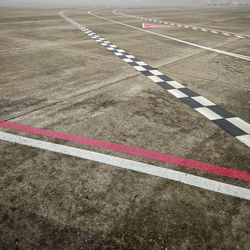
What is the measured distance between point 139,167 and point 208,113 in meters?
1.55

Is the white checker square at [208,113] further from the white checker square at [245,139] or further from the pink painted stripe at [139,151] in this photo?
the pink painted stripe at [139,151]

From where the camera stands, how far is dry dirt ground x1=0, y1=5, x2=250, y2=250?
1541 mm

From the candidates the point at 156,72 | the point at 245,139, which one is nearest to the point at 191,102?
the point at 245,139

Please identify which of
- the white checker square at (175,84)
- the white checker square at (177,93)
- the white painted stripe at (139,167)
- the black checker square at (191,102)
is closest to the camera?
the white painted stripe at (139,167)

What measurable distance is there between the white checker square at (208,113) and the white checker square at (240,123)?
150mm

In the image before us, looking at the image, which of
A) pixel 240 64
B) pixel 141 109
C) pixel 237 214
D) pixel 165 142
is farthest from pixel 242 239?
pixel 240 64

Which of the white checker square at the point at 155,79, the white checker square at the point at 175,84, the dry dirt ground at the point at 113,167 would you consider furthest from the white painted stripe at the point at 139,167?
the white checker square at the point at 155,79

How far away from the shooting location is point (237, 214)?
1685 mm

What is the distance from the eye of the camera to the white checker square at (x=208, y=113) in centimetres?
306

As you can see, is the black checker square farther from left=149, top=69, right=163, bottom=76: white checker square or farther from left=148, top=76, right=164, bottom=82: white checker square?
left=149, top=69, right=163, bottom=76: white checker square

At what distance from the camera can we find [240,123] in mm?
2924

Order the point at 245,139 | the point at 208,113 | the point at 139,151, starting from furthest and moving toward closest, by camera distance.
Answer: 1. the point at 208,113
2. the point at 245,139
3. the point at 139,151

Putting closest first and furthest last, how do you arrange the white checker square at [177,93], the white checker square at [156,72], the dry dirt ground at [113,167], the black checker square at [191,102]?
the dry dirt ground at [113,167]
the black checker square at [191,102]
the white checker square at [177,93]
the white checker square at [156,72]

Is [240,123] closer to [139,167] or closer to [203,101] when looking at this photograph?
[203,101]
